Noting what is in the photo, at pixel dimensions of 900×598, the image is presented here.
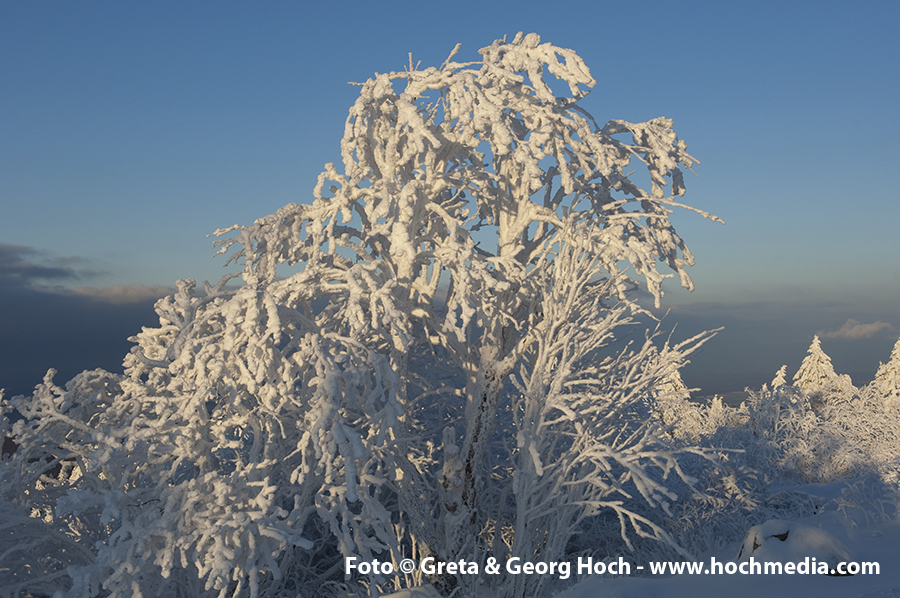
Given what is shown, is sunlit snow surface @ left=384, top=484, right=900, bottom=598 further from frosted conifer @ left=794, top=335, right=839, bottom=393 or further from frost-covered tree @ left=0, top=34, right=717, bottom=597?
frosted conifer @ left=794, top=335, right=839, bottom=393

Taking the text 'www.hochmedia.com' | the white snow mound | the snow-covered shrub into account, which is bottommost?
the text 'www.hochmedia.com'

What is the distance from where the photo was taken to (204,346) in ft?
18.9

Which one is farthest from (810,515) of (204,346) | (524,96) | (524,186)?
(204,346)

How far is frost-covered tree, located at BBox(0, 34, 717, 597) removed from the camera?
5586 millimetres

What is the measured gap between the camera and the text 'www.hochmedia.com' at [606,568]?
5660 millimetres

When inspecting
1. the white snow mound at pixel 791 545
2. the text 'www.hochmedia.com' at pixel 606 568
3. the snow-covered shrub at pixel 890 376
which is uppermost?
the snow-covered shrub at pixel 890 376

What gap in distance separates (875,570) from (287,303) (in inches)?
246

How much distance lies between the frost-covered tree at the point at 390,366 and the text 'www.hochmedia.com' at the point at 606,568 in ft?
0.51

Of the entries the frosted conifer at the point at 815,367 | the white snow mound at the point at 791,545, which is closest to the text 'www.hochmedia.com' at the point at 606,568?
the white snow mound at the point at 791,545

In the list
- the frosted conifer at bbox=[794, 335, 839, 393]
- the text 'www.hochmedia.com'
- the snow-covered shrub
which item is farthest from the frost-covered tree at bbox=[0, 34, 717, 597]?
the frosted conifer at bbox=[794, 335, 839, 393]

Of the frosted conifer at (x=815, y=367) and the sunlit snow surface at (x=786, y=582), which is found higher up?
the frosted conifer at (x=815, y=367)

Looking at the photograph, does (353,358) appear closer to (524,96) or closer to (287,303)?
(287,303)

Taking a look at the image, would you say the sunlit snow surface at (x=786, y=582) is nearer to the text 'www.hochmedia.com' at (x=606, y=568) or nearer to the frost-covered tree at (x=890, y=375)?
the text 'www.hochmedia.com' at (x=606, y=568)

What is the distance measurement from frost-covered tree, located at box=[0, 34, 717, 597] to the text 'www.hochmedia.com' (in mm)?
156
